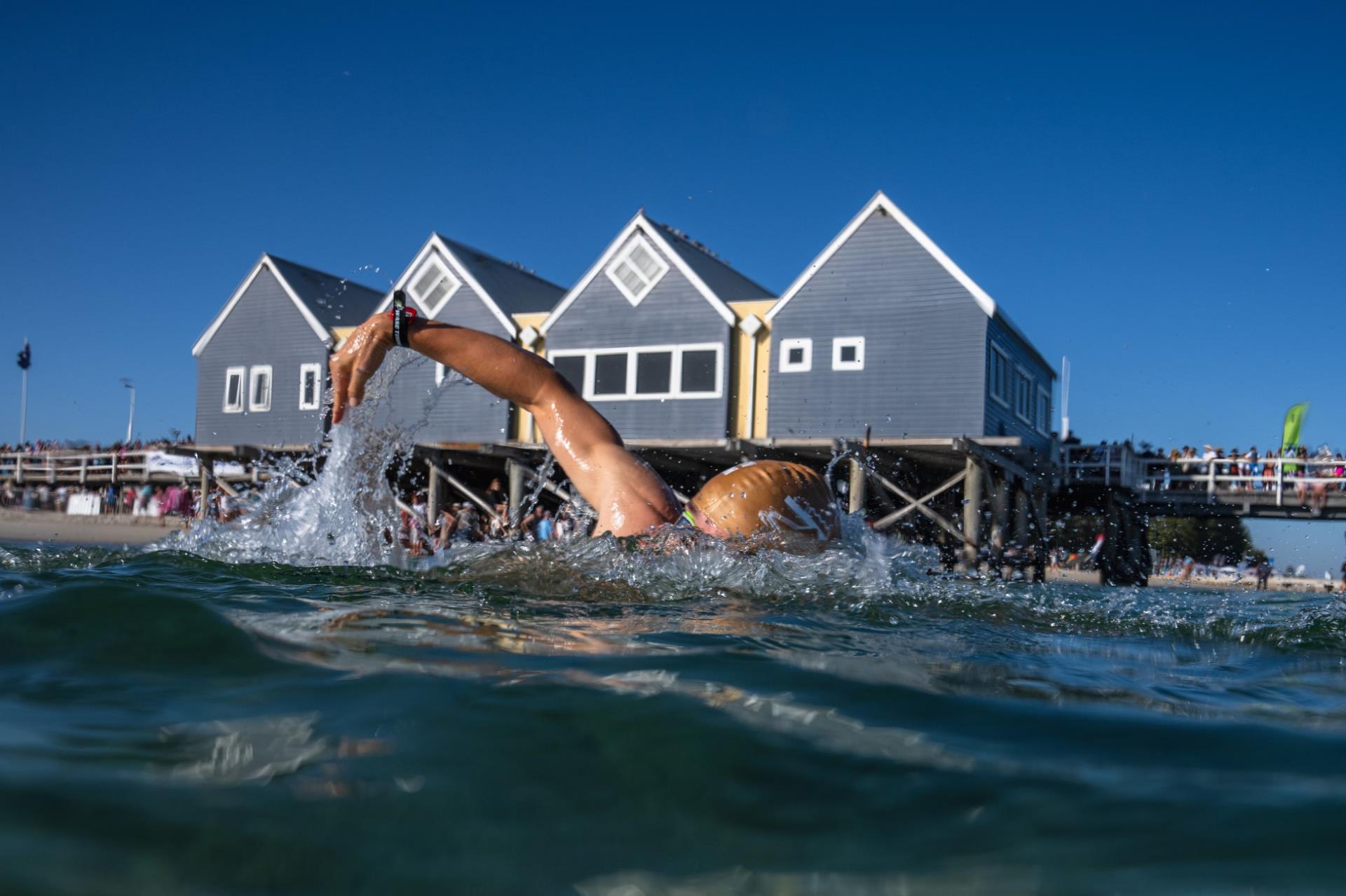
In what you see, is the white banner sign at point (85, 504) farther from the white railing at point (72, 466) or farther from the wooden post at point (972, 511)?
the wooden post at point (972, 511)

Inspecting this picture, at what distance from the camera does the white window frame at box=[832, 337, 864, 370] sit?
61.9 ft

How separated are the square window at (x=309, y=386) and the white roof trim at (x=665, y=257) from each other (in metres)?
5.61

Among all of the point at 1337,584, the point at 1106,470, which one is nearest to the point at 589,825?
the point at 1106,470

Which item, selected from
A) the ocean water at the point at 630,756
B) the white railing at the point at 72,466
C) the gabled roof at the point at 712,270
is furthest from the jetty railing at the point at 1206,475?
the white railing at the point at 72,466

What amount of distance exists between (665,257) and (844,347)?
13.1 feet

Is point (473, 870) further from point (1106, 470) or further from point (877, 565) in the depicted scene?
point (1106, 470)

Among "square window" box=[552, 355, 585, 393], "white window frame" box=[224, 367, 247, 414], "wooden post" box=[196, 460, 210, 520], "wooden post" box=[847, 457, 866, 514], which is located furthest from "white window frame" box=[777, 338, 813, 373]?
"wooden post" box=[196, 460, 210, 520]

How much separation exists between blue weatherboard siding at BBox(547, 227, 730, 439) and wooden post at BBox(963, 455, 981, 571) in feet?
15.1

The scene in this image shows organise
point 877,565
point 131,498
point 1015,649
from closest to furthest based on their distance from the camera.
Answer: point 1015,649 → point 877,565 → point 131,498

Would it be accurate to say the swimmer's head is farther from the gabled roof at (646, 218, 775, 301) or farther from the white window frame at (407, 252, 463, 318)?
the white window frame at (407, 252, 463, 318)

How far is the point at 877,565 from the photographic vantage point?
4.22m

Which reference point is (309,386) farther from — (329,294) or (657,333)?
(657,333)

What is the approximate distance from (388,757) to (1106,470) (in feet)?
73.1

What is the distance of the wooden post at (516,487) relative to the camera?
1961 centimetres
